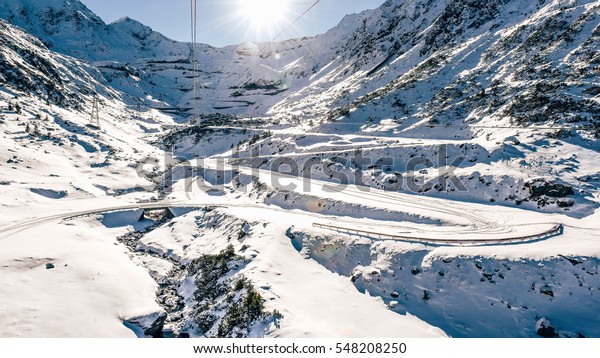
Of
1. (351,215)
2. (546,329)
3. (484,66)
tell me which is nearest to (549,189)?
(546,329)

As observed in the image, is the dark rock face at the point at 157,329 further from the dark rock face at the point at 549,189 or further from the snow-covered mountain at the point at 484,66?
the snow-covered mountain at the point at 484,66

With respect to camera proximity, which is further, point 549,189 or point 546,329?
point 549,189

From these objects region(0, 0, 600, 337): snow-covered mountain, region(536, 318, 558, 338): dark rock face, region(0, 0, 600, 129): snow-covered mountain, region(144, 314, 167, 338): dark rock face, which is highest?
region(0, 0, 600, 129): snow-covered mountain

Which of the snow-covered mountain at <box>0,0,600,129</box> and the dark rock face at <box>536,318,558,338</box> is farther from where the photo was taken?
the snow-covered mountain at <box>0,0,600,129</box>

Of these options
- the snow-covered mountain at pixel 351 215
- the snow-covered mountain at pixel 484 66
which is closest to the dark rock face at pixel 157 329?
the snow-covered mountain at pixel 351 215

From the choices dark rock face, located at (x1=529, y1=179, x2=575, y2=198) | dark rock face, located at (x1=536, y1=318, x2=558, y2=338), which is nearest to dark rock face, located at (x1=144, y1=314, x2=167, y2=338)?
dark rock face, located at (x1=536, y1=318, x2=558, y2=338)

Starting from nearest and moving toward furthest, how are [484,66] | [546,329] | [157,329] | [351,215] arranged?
[546,329]
[157,329]
[351,215]
[484,66]

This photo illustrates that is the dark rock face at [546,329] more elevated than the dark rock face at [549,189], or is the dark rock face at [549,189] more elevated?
the dark rock face at [549,189]

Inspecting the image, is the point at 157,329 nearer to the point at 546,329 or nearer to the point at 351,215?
the point at 351,215

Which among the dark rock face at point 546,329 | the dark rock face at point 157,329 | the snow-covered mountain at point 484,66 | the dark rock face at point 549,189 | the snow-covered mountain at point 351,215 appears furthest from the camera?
the snow-covered mountain at point 484,66

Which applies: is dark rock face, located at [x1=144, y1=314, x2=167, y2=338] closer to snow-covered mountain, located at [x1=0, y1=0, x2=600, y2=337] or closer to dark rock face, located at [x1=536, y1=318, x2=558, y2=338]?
snow-covered mountain, located at [x1=0, y1=0, x2=600, y2=337]

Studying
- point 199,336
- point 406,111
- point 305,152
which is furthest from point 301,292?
point 406,111
